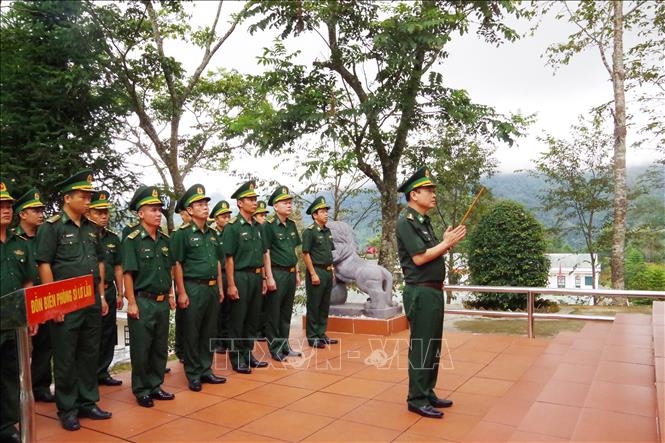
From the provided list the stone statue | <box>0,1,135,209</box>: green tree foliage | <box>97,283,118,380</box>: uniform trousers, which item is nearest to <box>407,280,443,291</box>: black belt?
<box>97,283,118,380</box>: uniform trousers

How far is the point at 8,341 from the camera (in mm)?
3184

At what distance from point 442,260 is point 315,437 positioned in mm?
1428

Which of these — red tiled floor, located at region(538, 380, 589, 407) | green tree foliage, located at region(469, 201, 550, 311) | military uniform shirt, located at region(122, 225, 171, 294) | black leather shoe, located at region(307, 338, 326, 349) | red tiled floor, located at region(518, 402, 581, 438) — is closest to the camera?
red tiled floor, located at region(518, 402, 581, 438)

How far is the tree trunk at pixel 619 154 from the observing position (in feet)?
35.0

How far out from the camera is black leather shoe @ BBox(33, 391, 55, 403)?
12.9 feet

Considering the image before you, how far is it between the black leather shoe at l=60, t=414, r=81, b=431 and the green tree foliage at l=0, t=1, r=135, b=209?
5109 millimetres

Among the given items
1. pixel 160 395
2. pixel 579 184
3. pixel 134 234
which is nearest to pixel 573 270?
pixel 579 184

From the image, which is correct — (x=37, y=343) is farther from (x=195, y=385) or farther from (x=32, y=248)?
(x=195, y=385)

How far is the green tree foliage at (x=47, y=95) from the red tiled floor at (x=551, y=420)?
7038 millimetres

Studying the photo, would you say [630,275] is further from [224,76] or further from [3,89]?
[3,89]

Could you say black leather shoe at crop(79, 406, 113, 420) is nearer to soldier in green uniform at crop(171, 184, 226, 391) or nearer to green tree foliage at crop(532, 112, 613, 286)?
soldier in green uniform at crop(171, 184, 226, 391)

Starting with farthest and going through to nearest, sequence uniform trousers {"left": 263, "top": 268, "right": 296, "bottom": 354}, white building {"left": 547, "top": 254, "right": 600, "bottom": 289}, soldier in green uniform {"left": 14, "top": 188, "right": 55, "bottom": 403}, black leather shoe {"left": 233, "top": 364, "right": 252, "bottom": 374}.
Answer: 1. white building {"left": 547, "top": 254, "right": 600, "bottom": 289}
2. uniform trousers {"left": 263, "top": 268, "right": 296, "bottom": 354}
3. black leather shoe {"left": 233, "top": 364, "right": 252, "bottom": 374}
4. soldier in green uniform {"left": 14, "top": 188, "right": 55, "bottom": 403}

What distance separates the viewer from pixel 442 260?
361 cm

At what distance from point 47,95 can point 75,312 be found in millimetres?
5694
